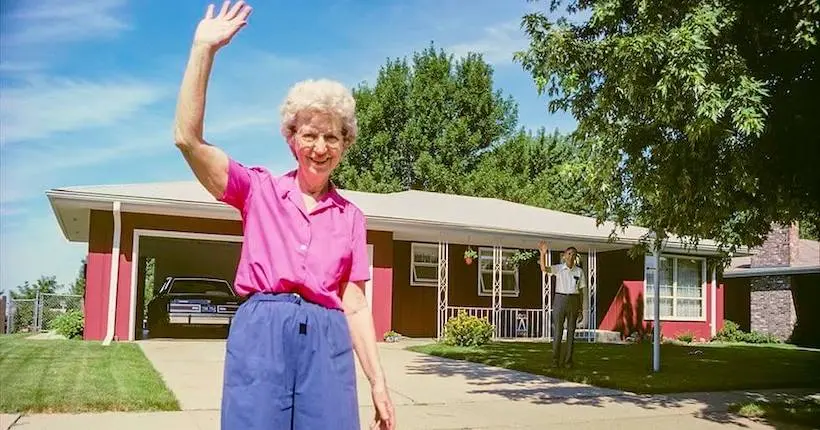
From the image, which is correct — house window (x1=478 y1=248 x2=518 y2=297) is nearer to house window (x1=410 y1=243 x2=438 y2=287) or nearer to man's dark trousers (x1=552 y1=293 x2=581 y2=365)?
house window (x1=410 y1=243 x2=438 y2=287)

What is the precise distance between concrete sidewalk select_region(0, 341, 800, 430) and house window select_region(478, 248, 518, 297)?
922cm

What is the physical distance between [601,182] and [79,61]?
10.8 meters

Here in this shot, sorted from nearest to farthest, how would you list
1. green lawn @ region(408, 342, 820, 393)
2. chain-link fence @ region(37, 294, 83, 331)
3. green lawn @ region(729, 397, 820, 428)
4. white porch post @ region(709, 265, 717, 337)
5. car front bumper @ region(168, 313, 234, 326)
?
green lawn @ region(729, 397, 820, 428)
green lawn @ region(408, 342, 820, 393)
car front bumper @ region(168, 313, 234, 326)
white porch post @ region(709, 265, 717, 337)
chain-link fence @ region(37, 294, 83, 331)

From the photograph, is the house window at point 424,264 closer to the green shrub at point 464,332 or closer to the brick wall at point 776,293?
the green shrub at point 464,332

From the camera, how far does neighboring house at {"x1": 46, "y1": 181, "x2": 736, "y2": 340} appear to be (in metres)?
14.3

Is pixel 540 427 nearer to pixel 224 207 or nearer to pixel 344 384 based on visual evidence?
pixel 344 384

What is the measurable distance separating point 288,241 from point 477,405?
574 cm

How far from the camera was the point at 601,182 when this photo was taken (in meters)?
8.51

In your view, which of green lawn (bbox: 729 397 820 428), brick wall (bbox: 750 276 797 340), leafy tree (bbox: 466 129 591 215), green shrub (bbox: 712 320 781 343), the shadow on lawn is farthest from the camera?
leafy tree (bbox: 466 129 591 215)

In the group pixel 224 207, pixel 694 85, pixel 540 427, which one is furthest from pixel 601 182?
pixel 224 207

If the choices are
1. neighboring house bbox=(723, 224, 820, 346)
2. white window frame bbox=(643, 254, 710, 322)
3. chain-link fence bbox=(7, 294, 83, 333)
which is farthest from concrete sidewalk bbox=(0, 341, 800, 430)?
neighboring house bbox=(723, 224, 820, 346)

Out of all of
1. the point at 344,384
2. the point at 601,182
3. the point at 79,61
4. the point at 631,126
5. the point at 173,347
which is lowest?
the point at 173,347

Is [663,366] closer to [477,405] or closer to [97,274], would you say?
[477,405]

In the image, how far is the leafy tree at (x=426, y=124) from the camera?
35.8 meters
